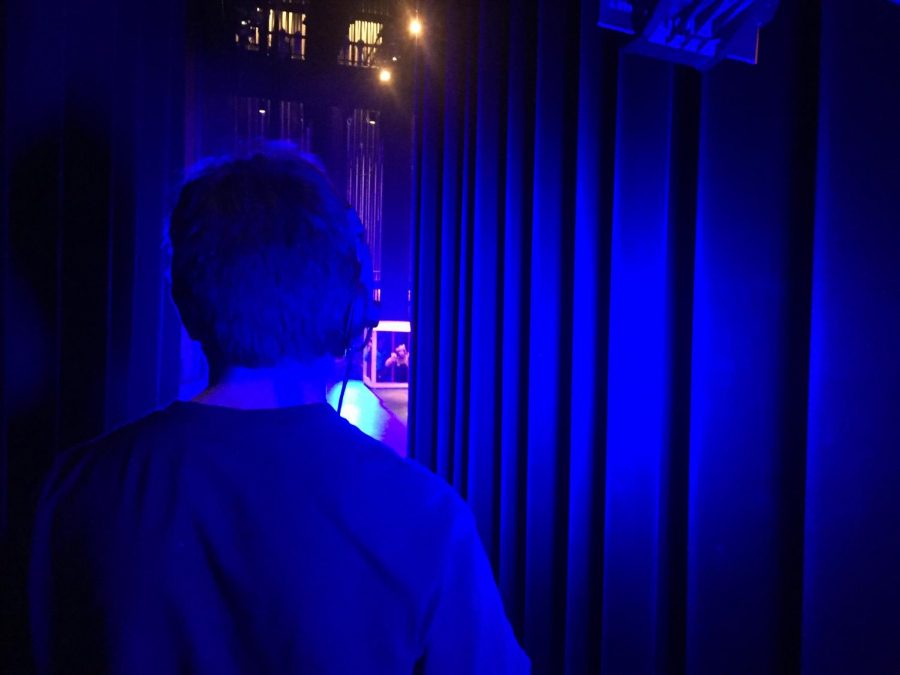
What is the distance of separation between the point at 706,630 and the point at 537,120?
1.39 m

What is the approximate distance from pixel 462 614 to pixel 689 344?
83 centimetres

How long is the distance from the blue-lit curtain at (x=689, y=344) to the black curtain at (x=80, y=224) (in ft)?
3.47

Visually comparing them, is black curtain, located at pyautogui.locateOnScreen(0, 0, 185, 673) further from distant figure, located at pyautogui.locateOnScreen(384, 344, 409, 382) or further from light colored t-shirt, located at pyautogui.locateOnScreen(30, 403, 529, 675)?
distant figure, located at pyautogui.locateOnScreen(384, 344, 409, 382)

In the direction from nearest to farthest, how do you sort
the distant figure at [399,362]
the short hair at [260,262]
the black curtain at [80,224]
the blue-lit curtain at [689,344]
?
the short hair at [260,262] → the blue-lit curtain at [689,344] → the black curtain at [80,224] → the distant figure at [399,362]

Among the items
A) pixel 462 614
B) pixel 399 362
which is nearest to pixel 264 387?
pixel 462 614

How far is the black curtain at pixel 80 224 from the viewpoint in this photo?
1141 millimetres

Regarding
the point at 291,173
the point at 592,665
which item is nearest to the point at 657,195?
the point at 291,173

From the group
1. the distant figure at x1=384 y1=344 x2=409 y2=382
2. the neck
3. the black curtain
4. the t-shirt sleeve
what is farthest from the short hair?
the distant figure at x1=384 y1=344 x2=409 y2=382

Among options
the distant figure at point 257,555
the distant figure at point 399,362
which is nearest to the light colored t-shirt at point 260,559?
the distant figure at point 257,555

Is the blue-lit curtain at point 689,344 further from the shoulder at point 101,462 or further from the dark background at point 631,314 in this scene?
the shoulder at point 101,462

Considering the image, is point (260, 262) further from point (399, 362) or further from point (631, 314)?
point (399, 362)

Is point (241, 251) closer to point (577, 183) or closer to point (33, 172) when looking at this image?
point (33, 172)

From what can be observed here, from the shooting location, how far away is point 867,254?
34.8 inches

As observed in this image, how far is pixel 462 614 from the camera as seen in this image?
2.05ft
